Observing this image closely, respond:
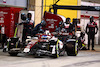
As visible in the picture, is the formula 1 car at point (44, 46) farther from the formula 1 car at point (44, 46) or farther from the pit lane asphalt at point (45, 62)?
the pit lane asphalt at point (45, 62)

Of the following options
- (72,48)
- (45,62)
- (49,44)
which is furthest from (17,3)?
(45,62)

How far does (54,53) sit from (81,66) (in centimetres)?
134

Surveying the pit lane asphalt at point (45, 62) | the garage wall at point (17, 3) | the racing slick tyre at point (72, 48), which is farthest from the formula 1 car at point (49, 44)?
the garage wall at point (17, 3)

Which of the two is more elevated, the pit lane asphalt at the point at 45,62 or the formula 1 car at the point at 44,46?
the formula 1 car at the point at 44,46

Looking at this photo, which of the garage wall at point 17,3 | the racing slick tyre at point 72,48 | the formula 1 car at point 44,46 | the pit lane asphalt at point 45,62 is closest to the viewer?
the pit lane asphalt at point 45,62

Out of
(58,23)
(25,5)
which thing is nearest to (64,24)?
(58,23)

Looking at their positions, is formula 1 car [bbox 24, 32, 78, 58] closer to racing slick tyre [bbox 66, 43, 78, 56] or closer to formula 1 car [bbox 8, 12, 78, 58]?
formula 1 car [bbox 8, 12, 78, 58]

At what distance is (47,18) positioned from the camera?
26.2 feet

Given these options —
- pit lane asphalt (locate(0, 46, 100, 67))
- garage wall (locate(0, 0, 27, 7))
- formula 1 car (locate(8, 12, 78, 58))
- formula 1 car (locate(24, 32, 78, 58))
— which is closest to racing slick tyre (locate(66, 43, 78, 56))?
formula 1 car (locate(8, 12, 78, 58))

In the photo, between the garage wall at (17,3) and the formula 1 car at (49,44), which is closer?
the formula 1 car at (49,44)

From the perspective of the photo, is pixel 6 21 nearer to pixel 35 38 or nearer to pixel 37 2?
pixel 35 38

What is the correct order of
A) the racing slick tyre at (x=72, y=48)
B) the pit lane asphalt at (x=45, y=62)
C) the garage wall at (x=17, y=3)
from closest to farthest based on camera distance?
the pit lane asphalt at (x=45, y=62) < the racing slick tyre at (x=72, y=48) < the garage wall at (x=17, y=3)

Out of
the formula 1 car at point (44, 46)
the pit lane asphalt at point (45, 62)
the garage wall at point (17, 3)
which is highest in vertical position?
the garage wall at point (17, 3)

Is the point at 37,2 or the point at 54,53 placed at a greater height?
the point at 37,2
